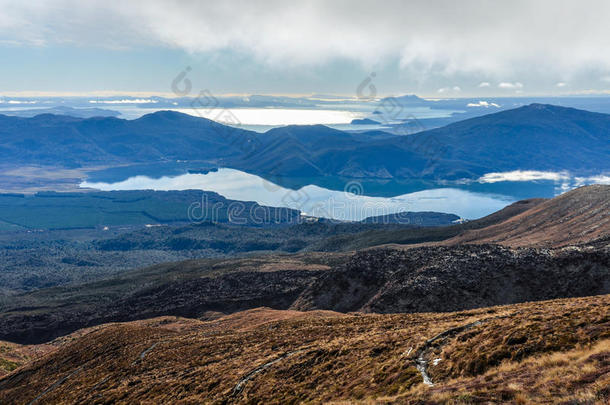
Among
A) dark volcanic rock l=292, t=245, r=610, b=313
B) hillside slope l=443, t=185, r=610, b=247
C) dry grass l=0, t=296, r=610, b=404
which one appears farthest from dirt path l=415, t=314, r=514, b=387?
hillside slope l=443, t=185, r=610, b=247

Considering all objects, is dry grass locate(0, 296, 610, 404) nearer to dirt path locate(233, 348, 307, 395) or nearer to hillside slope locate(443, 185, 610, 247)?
dirt path locate(233, 348, 307, 395)

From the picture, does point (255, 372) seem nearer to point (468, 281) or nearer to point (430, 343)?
point (430, 343)

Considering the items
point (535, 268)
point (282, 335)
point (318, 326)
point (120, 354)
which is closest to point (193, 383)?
point (282, 335)

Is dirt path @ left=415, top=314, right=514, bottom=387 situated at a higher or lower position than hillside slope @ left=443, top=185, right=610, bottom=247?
higher

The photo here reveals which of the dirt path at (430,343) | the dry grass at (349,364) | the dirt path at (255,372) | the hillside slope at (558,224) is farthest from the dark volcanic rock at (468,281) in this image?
the dirt path at (255,372)

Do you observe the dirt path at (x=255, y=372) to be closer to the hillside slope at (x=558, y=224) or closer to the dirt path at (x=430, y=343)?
the dirt path at (x=430, y=343)

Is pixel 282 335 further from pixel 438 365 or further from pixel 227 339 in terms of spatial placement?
pixel 438 365

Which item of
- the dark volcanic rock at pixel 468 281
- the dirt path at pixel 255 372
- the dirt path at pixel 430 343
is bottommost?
the dark volcanic rock at pixel 468 281

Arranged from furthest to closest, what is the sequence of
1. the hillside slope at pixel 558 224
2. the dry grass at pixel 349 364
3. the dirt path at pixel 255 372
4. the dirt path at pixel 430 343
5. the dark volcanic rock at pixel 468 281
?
the hillside slope at pixel 558 224 < the dark volcanic rock at pixel 468 281 < the dirt path at pixel 255 372 < the dirt path at pixel 430 343 < the dry grass at pixel 349 364
